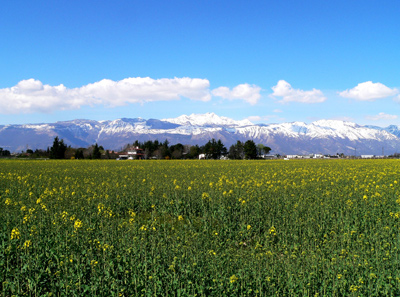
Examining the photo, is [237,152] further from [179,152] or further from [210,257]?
[210,257]

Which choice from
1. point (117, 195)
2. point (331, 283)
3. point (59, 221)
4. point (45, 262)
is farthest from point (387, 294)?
point (117, 195)

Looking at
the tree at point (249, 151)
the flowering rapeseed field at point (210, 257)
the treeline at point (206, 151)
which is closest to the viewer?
the flowering rapeseed field at point (210, 257)

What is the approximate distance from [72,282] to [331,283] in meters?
6.08

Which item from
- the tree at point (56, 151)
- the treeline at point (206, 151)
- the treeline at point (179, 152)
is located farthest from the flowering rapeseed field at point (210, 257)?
the treeline at point (206, 151)

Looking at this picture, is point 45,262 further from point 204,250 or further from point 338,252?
point 338,252

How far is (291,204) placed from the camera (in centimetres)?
1598

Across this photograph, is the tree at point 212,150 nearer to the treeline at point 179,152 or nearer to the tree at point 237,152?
the treeline at point 179,152

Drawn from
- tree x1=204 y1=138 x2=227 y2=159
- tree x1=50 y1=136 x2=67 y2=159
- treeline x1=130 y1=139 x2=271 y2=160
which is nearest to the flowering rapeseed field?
tree x1=50 y1=136 x2=67 y2=159

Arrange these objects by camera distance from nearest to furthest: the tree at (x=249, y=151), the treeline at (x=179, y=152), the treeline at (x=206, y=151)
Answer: the treeline at (x=179, y=152), the tree at (x=249, y=151), the treeline at (x=206, y=151)

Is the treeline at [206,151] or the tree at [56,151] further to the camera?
the treeline at [206,151]

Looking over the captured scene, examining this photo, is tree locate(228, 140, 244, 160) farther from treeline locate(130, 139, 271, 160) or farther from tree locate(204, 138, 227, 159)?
tree locate(204, 138, 227, 159)

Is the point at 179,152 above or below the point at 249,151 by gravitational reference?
below

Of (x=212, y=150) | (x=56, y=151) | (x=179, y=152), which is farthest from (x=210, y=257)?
(x=179, y=152)

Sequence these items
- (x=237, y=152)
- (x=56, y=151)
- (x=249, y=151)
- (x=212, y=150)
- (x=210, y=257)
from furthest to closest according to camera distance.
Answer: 1. (x=237, y=152)
2. (x=212, y=150)
3. (x=249, y=151)
4. (x=56, y=151)
5. (x=210, y=257)
